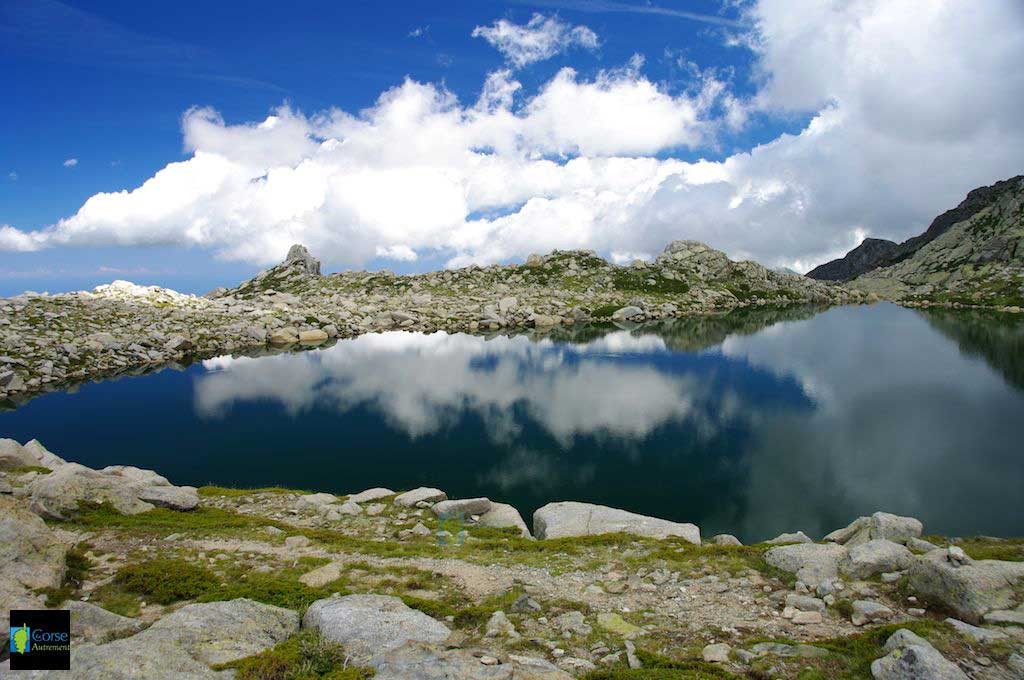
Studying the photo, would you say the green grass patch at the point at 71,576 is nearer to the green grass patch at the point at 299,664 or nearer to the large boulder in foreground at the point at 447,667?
the green grass patch at the point at 299,664

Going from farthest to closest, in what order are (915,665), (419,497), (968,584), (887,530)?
(419,497), (887,530), (968,584), (915,665)

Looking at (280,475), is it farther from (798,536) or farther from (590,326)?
(590,326)

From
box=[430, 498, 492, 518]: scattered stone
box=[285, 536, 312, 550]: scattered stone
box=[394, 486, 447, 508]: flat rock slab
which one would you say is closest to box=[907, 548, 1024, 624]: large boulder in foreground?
box=[430, 498, 492, 518]: scattered stone

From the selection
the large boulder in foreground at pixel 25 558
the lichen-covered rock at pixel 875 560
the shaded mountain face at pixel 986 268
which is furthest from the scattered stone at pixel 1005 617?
the shaded mountain face at pixel 986 268

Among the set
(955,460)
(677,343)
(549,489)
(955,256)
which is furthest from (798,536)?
(955,256)

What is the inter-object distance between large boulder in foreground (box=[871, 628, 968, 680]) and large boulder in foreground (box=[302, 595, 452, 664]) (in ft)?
31.0

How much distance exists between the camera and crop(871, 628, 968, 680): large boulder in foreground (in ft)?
31.9

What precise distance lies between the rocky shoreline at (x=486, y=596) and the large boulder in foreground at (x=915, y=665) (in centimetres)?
4

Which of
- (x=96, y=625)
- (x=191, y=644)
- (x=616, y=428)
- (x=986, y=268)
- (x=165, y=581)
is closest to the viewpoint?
(x=191, y=644)

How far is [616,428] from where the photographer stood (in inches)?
1807

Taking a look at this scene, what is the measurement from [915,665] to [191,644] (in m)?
14.6

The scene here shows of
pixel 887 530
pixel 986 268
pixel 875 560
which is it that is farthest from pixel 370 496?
pixel 986 268

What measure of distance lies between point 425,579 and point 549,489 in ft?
60.8

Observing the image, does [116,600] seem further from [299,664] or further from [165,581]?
[299,664]
